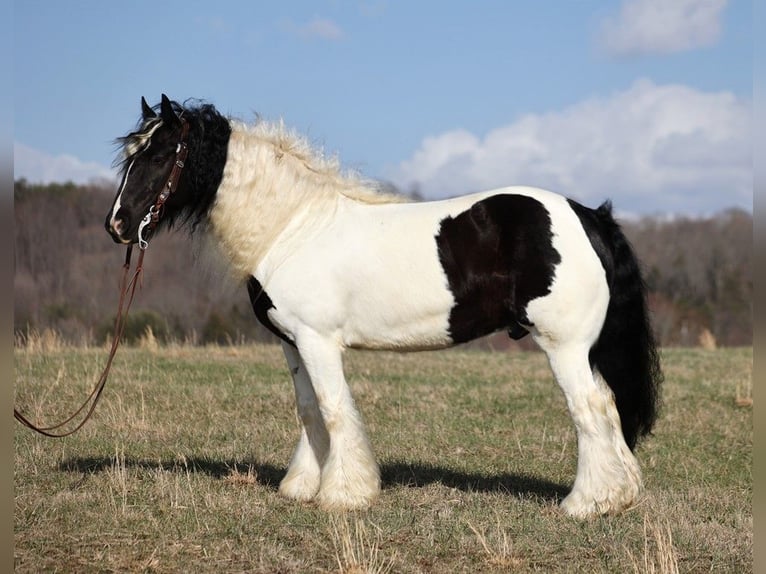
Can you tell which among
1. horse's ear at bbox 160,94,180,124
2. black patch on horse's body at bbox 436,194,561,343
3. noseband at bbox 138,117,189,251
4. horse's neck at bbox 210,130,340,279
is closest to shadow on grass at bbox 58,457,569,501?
black patch on horse's body at bbox 436,194,561,343

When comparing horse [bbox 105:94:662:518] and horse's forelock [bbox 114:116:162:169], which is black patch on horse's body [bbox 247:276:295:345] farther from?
horse's forelock [bbox 114:116:162:169]

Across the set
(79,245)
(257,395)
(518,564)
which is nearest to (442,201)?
(518,564)

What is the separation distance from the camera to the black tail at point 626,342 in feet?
19.4

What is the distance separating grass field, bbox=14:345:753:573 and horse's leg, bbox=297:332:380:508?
19 centimetres

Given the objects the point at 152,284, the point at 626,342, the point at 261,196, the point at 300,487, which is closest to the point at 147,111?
the point at 261,196

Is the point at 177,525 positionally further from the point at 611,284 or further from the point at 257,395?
the point at 257,395

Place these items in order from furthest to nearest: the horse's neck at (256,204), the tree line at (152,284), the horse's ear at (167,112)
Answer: the tree line at (152,284) → the horse's neck at (256,204) → the horse's ear at (167,112)

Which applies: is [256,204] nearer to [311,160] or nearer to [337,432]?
[311,160]

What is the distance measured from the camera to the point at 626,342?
5996 millimetres

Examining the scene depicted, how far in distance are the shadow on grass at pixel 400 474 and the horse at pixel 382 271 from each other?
0.76 m

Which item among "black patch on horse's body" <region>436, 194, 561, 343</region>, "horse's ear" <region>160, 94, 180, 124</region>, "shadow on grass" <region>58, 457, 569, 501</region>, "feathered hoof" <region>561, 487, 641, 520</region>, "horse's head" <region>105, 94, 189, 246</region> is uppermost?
"horse's ear" <region>160, 94, 180, 124</region>

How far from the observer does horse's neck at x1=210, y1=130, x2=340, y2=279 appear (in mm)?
6090

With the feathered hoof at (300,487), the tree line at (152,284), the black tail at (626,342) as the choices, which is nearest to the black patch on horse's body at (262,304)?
the feathered hoof at (300,487)

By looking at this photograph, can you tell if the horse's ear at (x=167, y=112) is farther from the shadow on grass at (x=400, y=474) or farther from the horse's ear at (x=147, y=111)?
the shadow on grass at (x=400, y=474)
